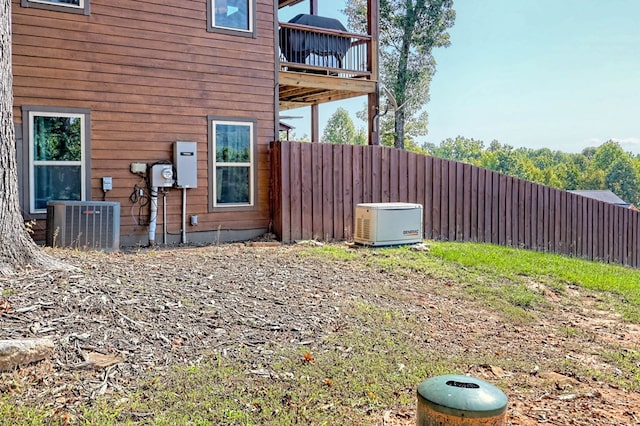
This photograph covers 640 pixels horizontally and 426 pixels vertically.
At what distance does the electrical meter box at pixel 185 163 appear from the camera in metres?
8.98

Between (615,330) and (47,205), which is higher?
(47,205)

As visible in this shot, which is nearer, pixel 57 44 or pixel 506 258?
pixel 57 44

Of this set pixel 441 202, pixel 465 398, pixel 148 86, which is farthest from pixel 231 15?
pixel 465 398

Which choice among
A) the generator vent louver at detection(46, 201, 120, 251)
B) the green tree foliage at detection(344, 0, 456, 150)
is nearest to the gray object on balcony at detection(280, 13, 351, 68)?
the generator vent louver at detection(46, 201, 120, 251)

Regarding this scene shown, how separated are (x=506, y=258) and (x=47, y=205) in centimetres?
694

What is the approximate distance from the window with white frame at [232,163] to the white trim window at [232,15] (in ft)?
5.49

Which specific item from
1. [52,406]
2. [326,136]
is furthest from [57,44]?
[326,136]

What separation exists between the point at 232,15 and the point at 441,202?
5.44 meters

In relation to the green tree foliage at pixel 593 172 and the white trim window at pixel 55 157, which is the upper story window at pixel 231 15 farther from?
the green tree foliage at pixel 593 172

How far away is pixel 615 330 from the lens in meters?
5.43

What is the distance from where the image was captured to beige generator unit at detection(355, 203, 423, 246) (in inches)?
347

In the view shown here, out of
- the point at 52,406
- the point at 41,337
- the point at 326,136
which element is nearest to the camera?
the point at 52,406

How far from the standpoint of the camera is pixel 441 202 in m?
11.2

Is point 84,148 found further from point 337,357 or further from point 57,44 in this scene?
point 337,357
